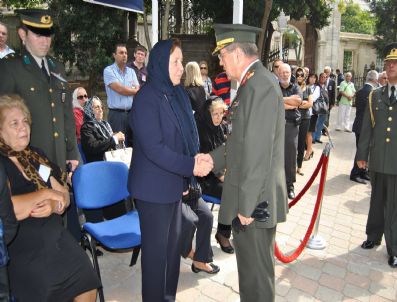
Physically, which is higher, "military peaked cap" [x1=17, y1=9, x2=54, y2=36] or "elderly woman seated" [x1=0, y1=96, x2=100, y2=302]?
"military peaked cap" [x1=17, y1=9, x2=54, y2=36]

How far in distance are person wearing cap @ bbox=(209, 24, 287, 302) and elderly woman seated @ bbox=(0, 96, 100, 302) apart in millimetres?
1116

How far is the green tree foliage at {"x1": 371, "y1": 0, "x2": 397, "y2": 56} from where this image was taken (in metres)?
29.3

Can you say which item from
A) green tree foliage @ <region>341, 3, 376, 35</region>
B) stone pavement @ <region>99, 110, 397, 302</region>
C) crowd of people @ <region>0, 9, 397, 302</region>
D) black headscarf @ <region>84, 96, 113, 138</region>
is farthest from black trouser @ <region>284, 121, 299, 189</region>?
green tree foliage @ <region>341, 3, 376, 35</region>

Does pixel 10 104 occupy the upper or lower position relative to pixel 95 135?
upper

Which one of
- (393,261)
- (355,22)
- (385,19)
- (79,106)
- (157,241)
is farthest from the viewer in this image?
(355,22)

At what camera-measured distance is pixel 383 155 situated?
13.9ft

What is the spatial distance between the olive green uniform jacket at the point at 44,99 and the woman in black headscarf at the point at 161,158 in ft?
3.69

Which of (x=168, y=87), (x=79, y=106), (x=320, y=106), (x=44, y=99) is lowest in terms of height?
(x=320, y=106)

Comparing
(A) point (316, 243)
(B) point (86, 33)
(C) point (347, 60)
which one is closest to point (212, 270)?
(A) point (316, 243)

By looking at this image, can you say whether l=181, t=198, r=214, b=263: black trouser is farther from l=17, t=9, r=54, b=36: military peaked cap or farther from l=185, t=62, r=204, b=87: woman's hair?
l=185, t=62, r=204, b=87: woman's hair

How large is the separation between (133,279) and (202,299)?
2.43 ft

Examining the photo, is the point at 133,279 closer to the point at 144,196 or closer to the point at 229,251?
the point at 229,251

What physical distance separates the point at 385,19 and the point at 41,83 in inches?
1265

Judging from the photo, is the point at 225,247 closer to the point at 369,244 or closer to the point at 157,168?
the point at 369,244
